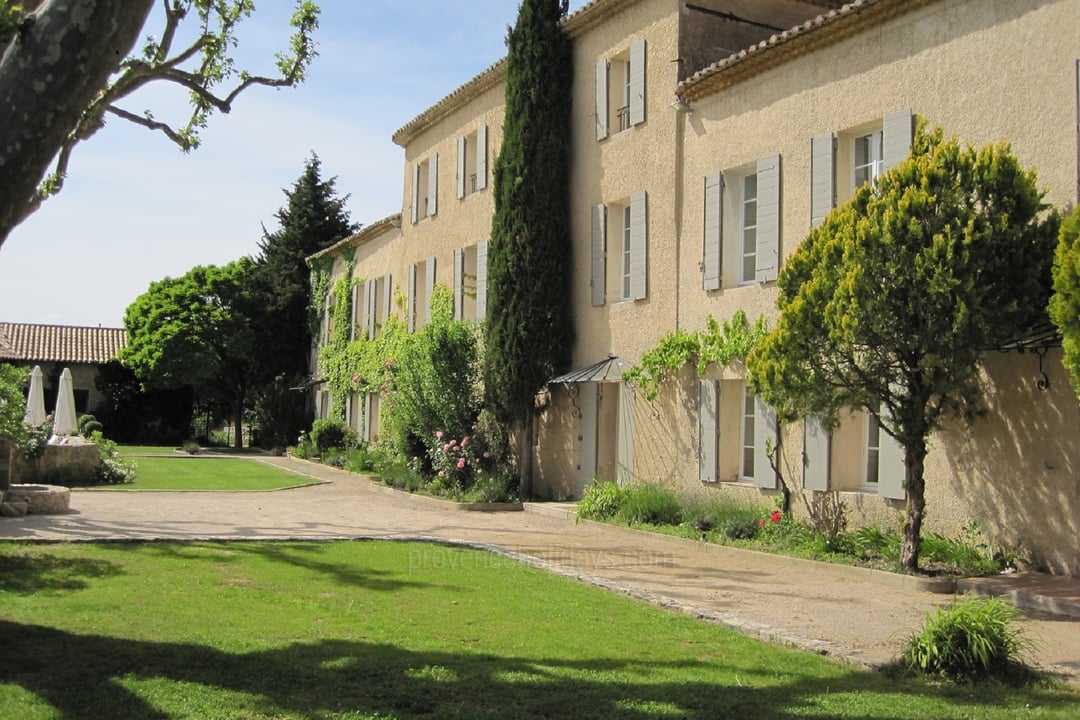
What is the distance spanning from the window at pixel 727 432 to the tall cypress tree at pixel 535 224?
4.26m

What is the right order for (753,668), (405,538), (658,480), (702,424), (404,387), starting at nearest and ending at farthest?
1. (753,668)
2. (405,538)
3. (702,424)
4. (658,480)
5. (404,387)

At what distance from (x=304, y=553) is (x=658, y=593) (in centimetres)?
413

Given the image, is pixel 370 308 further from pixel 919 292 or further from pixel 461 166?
pixel 919 292

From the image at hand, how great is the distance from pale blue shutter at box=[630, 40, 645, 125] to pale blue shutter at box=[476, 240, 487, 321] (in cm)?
525

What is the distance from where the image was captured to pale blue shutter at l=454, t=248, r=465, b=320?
2245cm

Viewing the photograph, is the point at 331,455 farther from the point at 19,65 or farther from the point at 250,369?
the point at 19,65

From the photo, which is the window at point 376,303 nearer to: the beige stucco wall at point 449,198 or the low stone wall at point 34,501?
the beige stucco wall at point 449,198

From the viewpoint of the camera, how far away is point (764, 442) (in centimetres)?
1353

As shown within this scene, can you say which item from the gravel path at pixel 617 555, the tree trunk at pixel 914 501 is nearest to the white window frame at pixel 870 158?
the tree trunk at pixel 914 501

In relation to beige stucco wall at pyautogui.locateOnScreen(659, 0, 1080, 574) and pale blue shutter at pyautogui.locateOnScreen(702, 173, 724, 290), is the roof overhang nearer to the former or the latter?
pale blue shutter at pyautogui.locateOnScreen(702, 173, 724, 290)

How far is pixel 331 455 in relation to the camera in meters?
27.6

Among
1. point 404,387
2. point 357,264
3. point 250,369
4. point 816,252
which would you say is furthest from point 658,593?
point 250,369

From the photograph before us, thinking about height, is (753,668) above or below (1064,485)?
below

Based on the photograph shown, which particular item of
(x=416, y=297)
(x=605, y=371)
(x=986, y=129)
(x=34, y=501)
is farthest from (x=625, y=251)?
(x=34, y=501)
